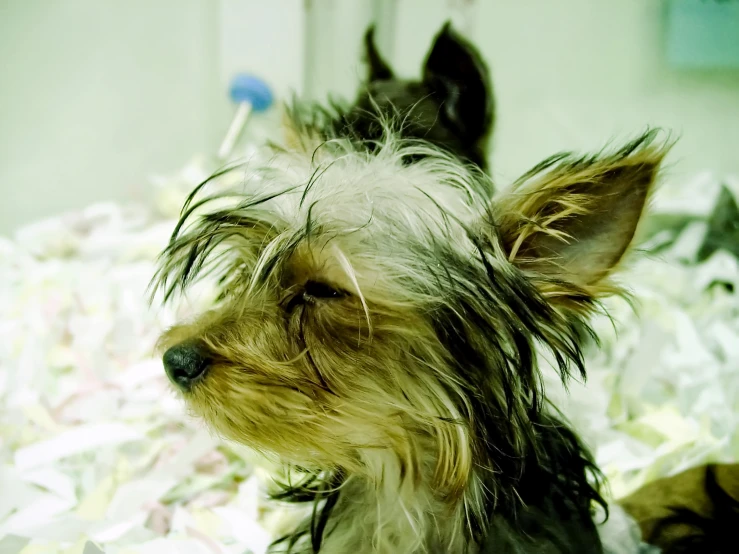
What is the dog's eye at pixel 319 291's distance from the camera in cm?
87

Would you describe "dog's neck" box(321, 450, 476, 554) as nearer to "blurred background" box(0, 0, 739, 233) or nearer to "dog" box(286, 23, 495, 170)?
"dog" box(286, 23, 495, 170)

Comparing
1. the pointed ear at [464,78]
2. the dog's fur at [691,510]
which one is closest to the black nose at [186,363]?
the dog's fur at [691,510]

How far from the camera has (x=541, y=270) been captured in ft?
2.81

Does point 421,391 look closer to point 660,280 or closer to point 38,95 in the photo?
point 660,280

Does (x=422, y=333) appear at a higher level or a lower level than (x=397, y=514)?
higher

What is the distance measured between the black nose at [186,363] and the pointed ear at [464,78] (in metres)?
1.01

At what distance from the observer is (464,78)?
1665mm

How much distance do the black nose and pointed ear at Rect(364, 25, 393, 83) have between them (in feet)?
3.90

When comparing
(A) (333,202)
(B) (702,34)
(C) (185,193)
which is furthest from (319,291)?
(B) (702,34)

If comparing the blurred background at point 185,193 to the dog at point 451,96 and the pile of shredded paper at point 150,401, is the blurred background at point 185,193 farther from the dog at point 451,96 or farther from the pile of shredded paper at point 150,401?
the dog at point 451,96

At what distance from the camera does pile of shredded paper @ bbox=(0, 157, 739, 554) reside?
1.16m

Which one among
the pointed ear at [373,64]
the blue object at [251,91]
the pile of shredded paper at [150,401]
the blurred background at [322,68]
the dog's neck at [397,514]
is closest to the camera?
the dog's neck at [397,514]

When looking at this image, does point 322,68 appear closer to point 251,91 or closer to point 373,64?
point 251,91

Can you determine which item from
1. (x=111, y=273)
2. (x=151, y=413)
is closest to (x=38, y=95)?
(x=111, y=273)
